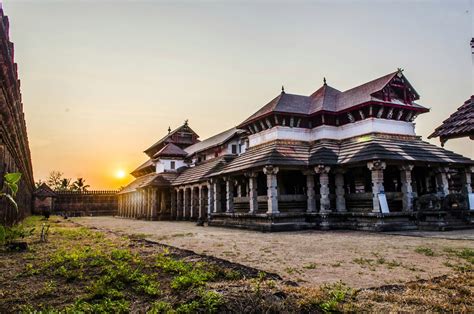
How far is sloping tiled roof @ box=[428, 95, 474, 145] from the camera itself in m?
5.53

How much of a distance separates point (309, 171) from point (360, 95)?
6021 mm

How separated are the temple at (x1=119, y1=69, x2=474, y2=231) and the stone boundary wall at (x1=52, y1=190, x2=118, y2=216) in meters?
32.2

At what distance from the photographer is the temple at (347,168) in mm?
16578

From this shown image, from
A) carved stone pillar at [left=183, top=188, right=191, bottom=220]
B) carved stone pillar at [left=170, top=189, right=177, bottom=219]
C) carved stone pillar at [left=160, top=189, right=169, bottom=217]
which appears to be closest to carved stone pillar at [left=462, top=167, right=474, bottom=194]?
carved stone pillar at [left=183, top=188, right=191, bottom=220]

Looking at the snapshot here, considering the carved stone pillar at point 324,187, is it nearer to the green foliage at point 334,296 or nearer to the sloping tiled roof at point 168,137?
the green foliage at point 334,296

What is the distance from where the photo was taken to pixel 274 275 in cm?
592

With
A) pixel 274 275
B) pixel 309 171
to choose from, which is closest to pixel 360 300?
pixel 274 275

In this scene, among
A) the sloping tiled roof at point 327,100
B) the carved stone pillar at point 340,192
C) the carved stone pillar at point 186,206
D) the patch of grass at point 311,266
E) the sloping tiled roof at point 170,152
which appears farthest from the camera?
the sloping tiled roof at point 170,152

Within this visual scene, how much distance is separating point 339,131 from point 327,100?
2.42 metres

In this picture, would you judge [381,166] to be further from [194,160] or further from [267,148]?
[194,160]

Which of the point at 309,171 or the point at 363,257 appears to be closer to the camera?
the point at 363,257

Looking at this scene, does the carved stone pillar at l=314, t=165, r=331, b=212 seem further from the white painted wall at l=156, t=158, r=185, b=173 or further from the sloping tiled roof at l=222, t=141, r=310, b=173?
the white painted wall at l=156, t=158, r=185, b=173

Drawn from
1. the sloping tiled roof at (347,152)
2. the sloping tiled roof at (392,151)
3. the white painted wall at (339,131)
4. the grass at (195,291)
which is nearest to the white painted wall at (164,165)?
the white painted wall at (339,131)

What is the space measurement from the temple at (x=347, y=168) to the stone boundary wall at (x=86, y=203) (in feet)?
106
